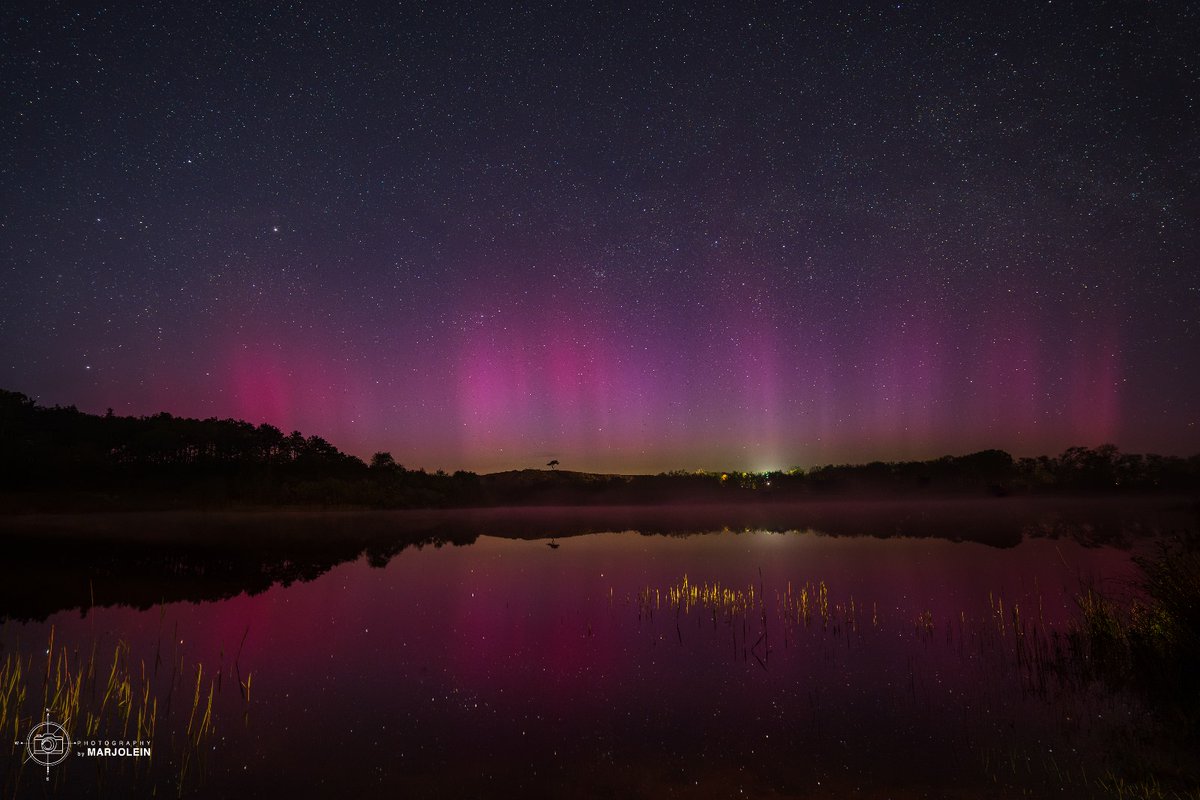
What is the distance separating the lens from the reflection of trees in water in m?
21.9

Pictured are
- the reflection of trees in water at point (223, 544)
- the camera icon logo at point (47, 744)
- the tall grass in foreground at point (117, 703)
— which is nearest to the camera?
the camera icon logo at point (47, 744)

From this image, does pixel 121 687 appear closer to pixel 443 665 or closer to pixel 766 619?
pixel 443 665

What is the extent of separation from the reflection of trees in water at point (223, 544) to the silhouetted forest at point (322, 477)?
1116 centimetres

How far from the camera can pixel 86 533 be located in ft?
147

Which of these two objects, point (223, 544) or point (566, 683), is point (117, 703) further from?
point (223, 544)

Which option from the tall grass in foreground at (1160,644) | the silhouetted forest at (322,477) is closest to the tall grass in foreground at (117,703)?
the tall grass in foreground at (1160,644)

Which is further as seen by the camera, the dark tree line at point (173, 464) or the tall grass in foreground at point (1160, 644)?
the dark tree line at point (173, 464)

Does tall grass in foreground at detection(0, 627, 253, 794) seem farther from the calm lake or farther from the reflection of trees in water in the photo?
the reflection of trees in water

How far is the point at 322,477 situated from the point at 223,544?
176ft

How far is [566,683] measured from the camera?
1134 centimetres

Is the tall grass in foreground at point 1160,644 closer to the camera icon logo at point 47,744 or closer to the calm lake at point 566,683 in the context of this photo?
the calm lake at point 566,683

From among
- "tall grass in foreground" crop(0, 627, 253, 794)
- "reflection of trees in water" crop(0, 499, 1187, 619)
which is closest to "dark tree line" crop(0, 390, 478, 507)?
"reflection of trees in water" crop(0, 499, 1187, 619)

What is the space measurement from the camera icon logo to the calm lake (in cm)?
14

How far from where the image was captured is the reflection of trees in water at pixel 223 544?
71.8 feet
